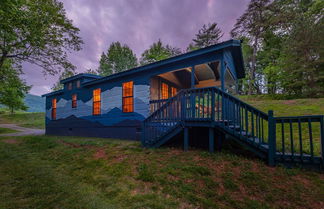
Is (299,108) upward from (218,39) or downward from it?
downward

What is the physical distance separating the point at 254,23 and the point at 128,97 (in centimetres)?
2271

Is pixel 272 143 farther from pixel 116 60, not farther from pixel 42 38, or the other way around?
pixel 116 60

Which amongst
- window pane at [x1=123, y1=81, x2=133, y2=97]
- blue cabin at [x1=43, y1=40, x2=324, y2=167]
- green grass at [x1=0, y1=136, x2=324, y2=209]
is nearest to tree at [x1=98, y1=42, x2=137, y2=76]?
blue cabin at [x1=43, y1=40, x2=324, y2=167]

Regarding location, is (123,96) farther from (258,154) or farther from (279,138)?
(279,138)

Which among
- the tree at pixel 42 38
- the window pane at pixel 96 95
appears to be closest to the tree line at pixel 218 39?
the tree at pixel 42 38

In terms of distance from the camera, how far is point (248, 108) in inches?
167

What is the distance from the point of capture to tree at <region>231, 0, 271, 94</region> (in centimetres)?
2017

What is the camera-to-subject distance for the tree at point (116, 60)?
95.5 feet

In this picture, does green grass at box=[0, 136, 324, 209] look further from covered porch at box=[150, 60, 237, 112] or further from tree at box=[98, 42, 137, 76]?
tree at box=[98, 42, 137, 76]

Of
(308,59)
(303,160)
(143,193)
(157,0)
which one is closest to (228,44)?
(303,160)

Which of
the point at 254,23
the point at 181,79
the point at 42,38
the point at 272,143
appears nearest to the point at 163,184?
the point at 272,143

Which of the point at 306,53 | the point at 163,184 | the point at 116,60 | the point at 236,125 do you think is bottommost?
the point at 163,184

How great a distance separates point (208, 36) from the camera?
92.3ft

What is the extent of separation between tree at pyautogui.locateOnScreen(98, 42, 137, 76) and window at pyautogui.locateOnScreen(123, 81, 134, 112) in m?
22.2
